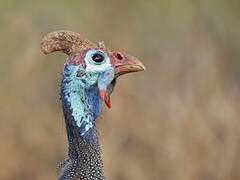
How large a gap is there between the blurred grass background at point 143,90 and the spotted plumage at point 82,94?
125cm

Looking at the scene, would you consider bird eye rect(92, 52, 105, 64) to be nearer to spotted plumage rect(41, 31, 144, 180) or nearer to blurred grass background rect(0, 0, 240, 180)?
spotted plumage rect(41, 31, 144, 180)

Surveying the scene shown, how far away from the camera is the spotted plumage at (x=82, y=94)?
201cm

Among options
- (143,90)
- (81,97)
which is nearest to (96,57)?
(81,97)

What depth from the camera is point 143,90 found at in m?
3.59

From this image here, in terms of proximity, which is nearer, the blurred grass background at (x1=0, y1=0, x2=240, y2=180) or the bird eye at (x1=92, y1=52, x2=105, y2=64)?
the bird eye at (x1=92, y1=52, x2=105, y2=64)

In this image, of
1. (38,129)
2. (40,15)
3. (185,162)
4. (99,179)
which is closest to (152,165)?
(185,162)

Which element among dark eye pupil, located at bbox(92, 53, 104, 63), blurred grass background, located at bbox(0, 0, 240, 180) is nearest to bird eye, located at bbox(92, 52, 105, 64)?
dark eye pupil, located at bbox(92, 53, 104, 63)

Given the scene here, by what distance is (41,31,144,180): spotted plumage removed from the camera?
2.01m

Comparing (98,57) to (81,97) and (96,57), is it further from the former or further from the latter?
(81,97)

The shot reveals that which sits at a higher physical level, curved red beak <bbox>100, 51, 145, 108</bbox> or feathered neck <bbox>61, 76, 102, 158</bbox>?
curved red beak <bbox>100, 51, 145, 108</bbox>

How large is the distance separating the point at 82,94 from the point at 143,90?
158 centimetres

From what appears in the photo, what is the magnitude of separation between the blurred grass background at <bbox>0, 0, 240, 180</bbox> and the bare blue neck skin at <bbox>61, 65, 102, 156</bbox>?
1.27 meters

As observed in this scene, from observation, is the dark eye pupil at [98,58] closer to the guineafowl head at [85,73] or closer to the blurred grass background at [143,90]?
the guineafowl head at [85,73]

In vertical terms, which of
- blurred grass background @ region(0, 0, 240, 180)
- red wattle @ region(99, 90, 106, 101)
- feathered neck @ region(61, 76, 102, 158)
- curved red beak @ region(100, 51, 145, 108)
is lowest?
feathered neck @ region(61, 76, 102, 158)
